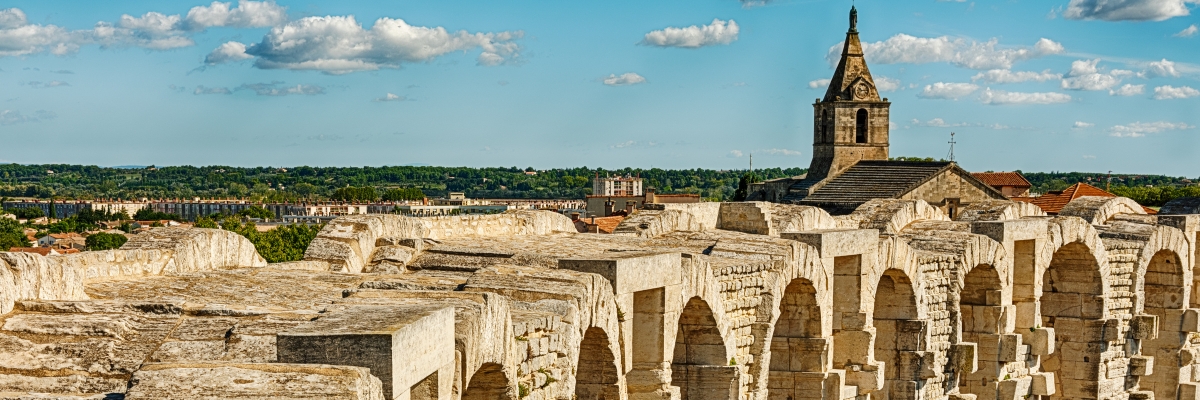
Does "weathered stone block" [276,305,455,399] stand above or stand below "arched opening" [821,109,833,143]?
below

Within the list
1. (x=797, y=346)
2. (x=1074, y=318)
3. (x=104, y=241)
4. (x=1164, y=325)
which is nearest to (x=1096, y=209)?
(x=1164, y=325)

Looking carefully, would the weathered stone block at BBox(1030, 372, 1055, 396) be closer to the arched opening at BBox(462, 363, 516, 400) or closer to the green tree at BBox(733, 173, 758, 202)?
the arched opening at BBox(462, 363, 516, 400)

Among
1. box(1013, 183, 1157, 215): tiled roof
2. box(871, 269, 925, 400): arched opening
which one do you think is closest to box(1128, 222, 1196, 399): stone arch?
box(871, 269, 925, 400): arched opening

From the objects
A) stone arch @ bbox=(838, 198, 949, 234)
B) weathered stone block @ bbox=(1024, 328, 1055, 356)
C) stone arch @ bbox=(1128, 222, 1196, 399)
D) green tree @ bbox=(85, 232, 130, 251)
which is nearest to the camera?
stone arch @ bbox=(838, 198, 949, 234)

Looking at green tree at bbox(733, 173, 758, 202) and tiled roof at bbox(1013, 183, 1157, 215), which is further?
green tree at bbox(733, 173, 758, 202)

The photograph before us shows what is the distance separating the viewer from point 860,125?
58.1 metres

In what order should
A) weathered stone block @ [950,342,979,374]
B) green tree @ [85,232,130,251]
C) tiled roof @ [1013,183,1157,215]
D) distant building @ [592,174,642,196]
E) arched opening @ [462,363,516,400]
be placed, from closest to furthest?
arched opening @ [462,363,516,400]
weathered stone block @ [950,342,979,374]
tiled roof @ [1013,183,1157,215]
green tree @ [85,232,130,251]
distant building @ [592,174,642,196]

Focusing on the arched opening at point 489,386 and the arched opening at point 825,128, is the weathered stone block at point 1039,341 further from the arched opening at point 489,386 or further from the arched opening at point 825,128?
the arched opening at point 825,128

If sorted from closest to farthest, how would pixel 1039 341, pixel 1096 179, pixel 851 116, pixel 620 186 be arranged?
pixel 1039 341, pixel 851 116, pixel 1096 179, pixel 620 186

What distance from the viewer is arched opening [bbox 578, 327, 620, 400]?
9750 mm

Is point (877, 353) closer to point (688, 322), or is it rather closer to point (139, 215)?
point (688, 322)

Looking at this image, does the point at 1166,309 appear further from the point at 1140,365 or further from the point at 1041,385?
the point at 1041,385

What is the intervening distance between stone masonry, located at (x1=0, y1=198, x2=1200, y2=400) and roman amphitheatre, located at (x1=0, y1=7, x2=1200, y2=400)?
0.8 inches

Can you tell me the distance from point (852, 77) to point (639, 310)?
1893 inches
